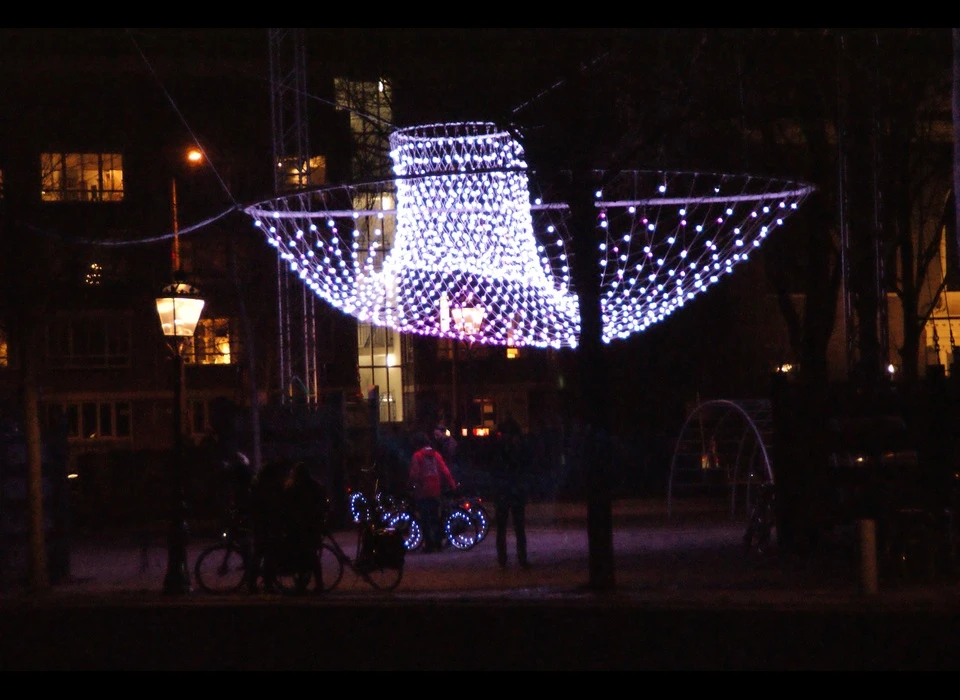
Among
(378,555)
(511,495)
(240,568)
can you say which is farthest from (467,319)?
(378,555)

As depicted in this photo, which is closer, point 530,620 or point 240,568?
point 530,620

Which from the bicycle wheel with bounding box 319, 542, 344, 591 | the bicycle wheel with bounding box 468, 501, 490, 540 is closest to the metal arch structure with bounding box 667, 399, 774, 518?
the bicycle wheel with bounding box 468, 501, 490, 540

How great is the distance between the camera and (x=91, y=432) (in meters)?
52.2

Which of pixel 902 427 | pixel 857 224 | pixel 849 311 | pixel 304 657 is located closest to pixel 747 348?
pixel 857 224

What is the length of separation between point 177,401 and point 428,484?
4.94m

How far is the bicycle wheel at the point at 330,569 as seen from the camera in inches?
639

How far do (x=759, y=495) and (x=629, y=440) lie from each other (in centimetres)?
1804

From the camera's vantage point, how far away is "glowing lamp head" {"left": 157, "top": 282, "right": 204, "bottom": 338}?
17453 millimetres

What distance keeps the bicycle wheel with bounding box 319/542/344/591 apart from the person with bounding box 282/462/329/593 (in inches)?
8.4

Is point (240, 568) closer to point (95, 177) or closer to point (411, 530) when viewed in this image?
point (411, 530)

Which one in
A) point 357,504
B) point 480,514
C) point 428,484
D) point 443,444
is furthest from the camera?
point 443,444

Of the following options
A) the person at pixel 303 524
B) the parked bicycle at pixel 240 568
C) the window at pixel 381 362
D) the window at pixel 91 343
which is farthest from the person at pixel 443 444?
the window at pixel 91 343

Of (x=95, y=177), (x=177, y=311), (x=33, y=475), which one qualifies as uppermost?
(x=95, y=177)

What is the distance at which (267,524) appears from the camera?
16094mm
